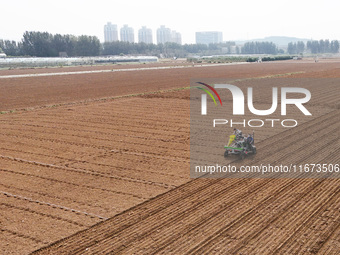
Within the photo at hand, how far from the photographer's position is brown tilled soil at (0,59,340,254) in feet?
27.2

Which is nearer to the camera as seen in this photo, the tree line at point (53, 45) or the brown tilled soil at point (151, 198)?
the brown tilled soil at point (151, 198)

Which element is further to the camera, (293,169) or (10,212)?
(293,169)

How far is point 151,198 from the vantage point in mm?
10680

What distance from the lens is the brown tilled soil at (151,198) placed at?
8.30 m

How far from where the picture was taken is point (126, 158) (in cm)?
1469

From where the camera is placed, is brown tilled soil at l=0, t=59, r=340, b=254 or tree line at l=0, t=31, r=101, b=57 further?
tree line at l=0, t=31, r=101, b=57

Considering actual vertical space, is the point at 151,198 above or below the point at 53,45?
below

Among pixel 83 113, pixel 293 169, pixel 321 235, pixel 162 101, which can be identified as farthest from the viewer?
pixel 162 101

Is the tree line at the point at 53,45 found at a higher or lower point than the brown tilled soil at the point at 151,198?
higher

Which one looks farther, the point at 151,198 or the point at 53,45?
the point at 53,45

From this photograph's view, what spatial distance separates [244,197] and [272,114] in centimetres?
1347

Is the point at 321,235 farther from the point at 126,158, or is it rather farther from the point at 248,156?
the point at 126,158

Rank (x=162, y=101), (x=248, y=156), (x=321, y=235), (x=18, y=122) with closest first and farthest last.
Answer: (x=321, y=235), (x=248, y=156), (x=18, y=122), (x=162, y=101)

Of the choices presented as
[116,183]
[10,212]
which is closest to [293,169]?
[116,183]
